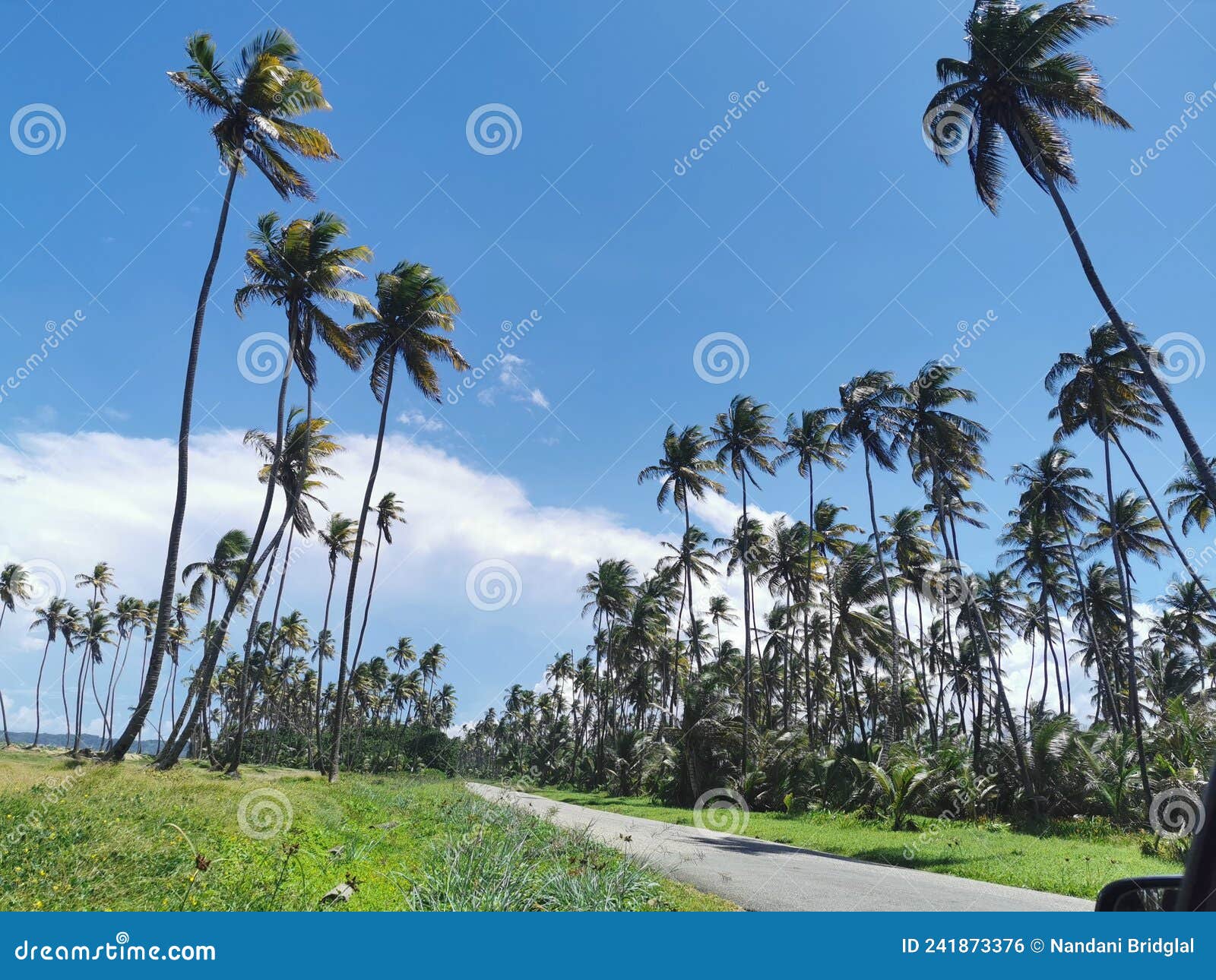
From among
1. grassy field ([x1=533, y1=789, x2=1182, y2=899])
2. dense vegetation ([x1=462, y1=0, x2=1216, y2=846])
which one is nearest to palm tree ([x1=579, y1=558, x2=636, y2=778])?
dense vegetation ([x1=462, y1=0, x2=1216, y2=846])

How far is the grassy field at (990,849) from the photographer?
12102 millimetres

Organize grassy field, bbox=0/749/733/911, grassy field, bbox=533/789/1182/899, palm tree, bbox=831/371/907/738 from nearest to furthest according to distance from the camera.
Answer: grassy field, bbox=0/749/733/911 < grassy field, bbox=533/789/1182/899 < palm tree, bbox=831/371/907/738

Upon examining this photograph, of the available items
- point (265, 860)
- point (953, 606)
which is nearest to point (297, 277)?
point (265, 860)

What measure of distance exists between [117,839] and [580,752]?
234ft

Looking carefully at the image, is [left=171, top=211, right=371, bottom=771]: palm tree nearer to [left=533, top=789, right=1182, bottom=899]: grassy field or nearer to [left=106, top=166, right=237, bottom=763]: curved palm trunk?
[left=106, top=166, right=237, bottom=763]: curved palm trunk

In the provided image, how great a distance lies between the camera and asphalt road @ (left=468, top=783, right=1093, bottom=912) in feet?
29.7

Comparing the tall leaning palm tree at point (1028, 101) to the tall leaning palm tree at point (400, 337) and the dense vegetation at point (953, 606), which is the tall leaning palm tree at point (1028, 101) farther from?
the tall leaning palm tree at point (400, 337)

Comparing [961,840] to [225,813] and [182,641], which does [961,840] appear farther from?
[182,641]

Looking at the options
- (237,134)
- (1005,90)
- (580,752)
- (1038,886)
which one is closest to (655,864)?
(1038,886)

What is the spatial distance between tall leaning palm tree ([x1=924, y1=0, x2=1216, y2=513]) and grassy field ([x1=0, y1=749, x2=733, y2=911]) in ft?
53.3

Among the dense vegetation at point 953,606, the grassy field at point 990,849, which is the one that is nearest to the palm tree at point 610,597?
the dense vegetation at point 953,606

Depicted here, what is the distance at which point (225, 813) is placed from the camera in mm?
11633

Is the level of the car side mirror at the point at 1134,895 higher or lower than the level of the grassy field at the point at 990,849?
higher

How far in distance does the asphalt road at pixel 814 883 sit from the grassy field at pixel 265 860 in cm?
108
